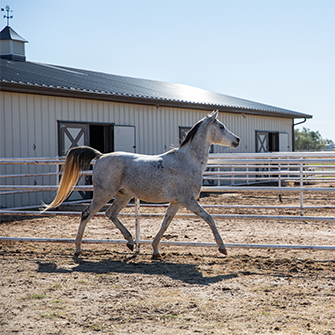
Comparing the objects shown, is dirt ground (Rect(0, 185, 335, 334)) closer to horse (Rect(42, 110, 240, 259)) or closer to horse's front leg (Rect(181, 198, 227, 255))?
horse's front leg (Rect(181, 198, 227, 255))

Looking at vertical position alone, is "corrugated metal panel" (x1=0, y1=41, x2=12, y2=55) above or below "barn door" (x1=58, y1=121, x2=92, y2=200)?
above

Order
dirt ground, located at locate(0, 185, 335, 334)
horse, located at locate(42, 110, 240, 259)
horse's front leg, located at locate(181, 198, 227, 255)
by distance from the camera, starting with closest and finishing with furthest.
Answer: dirt ground, located at locate(0, 185, 335, 334) < horse's front leg, located at locate(181, 198, 227, 255) < horse, located at locate(42, 110, 240, 259)

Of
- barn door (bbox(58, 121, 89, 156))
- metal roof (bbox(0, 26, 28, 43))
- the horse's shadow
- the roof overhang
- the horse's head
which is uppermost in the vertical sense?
metal roof (bbox(0, 26, 28, 43))

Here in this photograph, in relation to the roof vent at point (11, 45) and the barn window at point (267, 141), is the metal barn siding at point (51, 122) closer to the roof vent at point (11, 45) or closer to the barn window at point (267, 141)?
the roof vent at point (11, 45)

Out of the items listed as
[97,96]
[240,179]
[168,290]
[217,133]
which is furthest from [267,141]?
[168,290]

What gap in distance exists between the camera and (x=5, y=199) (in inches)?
416

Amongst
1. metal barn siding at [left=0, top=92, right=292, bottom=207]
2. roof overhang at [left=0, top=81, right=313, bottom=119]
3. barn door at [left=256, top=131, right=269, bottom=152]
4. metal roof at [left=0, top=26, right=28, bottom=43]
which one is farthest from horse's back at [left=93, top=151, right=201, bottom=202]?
barn door at [left=256, top=131, right=269, bottom=152]

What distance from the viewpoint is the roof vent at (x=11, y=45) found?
596 inches

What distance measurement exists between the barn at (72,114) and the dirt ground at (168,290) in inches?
194

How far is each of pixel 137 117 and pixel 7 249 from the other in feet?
28.2

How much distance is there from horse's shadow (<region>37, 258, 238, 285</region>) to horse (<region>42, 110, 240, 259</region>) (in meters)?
0.41

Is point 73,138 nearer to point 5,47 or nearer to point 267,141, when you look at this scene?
point 5,47

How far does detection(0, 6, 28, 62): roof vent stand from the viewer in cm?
1514

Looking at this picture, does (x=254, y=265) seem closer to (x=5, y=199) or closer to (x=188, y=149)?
(x=188, y=149)
